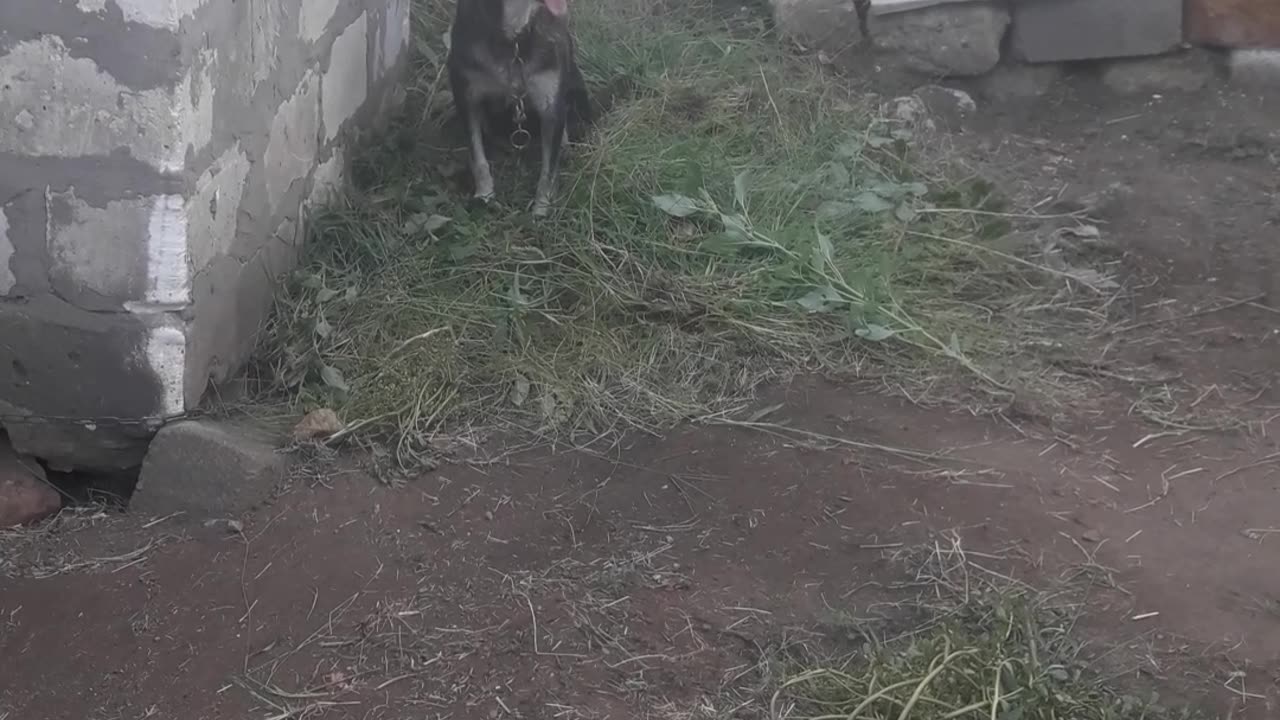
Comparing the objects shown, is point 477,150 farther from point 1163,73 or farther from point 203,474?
point 1163,73

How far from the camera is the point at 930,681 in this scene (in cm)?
235

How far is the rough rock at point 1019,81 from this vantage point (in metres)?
5.56

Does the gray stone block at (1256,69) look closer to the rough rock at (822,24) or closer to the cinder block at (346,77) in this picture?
the rough rock at (822,24)

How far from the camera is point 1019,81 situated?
5.58 m

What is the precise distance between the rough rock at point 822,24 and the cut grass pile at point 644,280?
31.9 inches

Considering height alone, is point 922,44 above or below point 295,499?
above

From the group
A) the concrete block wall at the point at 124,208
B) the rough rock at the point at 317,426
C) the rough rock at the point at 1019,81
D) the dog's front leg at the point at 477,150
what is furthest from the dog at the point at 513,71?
the rough rock at the point at 1019,81

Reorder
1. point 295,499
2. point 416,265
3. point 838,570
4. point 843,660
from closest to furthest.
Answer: point 843,660
point 838,570
point 295,499
point 416,265

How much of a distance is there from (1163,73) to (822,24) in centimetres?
160

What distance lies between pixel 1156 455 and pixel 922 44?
2953mm

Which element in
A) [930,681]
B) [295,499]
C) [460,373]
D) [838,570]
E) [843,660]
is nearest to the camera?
[930,681]

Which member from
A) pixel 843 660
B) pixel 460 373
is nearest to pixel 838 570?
pixel 843 660

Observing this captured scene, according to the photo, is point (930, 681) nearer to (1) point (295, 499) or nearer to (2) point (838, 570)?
(2) point (838, 570)

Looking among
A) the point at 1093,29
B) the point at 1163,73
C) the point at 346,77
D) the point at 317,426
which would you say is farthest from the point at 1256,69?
the point at 317,426
